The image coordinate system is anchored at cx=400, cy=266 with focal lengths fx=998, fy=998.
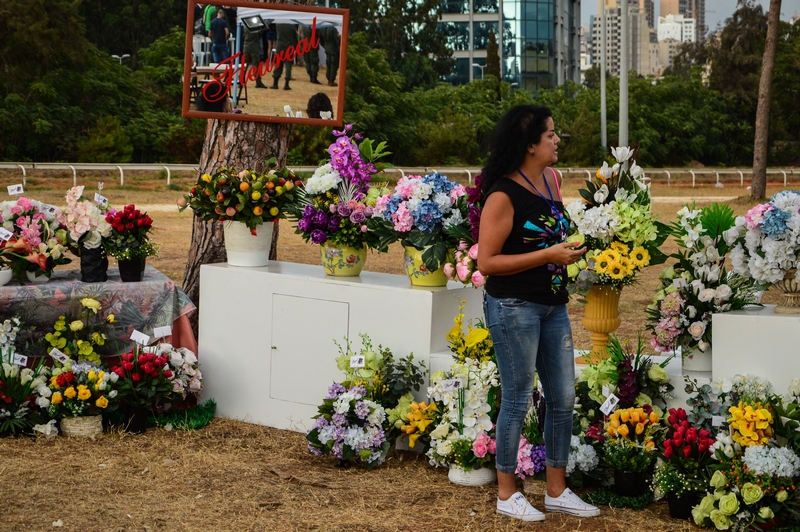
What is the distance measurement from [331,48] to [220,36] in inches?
26.0

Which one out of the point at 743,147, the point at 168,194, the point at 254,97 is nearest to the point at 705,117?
the point at 743,147

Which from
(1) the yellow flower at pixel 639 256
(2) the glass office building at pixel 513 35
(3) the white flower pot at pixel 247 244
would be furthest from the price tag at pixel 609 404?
(2) the glass office building at pixel 513 35

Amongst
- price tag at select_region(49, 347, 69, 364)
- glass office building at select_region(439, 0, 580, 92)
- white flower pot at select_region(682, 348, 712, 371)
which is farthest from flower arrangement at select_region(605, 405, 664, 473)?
glass office building at select_region(439, 0, 580, 92)

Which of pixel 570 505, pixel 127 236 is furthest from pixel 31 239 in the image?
pixel 570 505

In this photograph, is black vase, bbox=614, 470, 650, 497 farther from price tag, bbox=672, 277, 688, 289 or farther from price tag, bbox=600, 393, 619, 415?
price tag, bbox=672, 277, 688, 289

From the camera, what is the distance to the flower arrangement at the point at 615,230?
4359mm

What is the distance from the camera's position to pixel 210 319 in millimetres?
5531

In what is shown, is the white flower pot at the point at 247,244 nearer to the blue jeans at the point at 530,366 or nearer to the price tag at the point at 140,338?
the price tag at the point at 140,338

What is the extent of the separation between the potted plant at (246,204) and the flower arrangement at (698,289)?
2085 millimetres

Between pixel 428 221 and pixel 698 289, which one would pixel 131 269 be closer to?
pixel 428 221

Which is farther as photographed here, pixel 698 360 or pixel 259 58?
pixel 259 58

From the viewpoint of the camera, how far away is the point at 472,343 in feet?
14.7

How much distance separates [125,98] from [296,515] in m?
27.6

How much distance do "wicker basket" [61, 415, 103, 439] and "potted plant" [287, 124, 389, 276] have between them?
1429 millimetres
